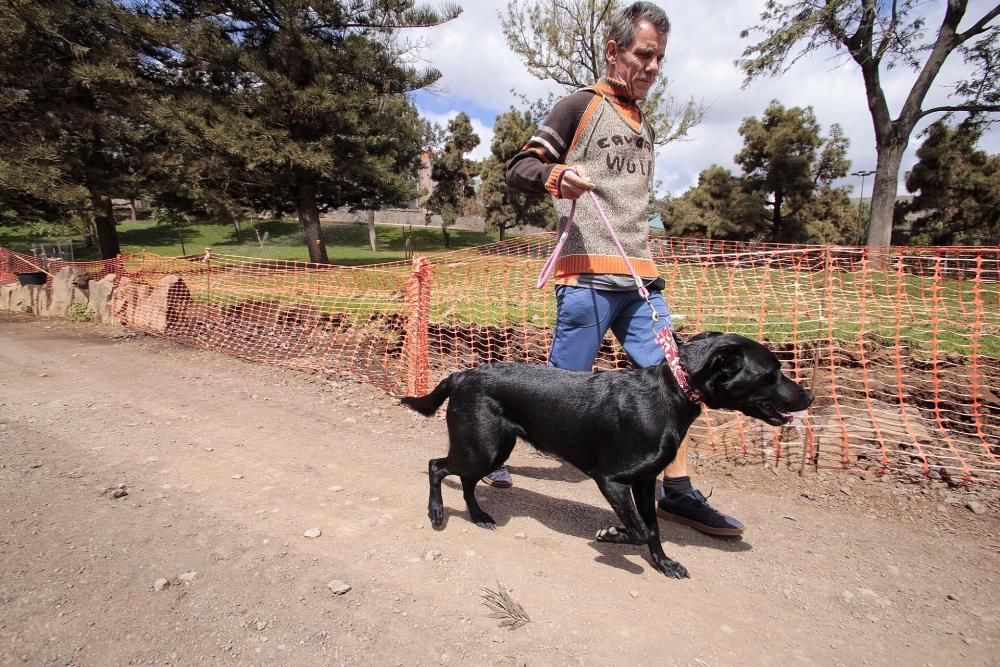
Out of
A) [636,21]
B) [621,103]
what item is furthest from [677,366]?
[636,21]

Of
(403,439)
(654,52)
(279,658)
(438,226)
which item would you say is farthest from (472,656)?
(438,226)

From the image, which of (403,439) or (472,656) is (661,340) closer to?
(472,656)

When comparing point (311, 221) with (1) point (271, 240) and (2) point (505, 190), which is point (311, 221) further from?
(1) point (271, 240)

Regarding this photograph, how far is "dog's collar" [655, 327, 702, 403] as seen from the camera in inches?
86.1

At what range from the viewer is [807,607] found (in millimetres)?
2115

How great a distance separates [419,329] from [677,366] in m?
2.87

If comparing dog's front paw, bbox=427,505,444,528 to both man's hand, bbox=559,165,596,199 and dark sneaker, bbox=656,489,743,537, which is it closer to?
dark sneaker, bbox=656,489,743,537

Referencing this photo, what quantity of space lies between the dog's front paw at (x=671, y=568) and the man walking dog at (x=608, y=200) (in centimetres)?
43

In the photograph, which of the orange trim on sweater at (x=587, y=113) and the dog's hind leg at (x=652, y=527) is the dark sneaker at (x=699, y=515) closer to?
the dog's hind leg at (x=652, y=527)

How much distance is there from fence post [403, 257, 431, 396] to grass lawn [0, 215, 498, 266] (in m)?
22.5

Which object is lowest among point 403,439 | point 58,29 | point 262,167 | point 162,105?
point 403,439

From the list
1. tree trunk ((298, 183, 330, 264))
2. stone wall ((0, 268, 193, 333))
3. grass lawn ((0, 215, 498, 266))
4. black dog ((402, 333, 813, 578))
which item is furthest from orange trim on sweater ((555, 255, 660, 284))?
grass lawn ((0, 215, 498, 266))

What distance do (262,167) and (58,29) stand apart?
4389mm

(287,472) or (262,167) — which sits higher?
(262,167)
